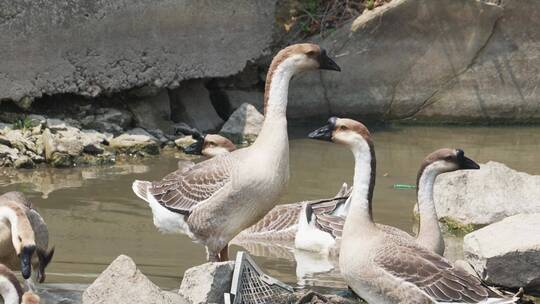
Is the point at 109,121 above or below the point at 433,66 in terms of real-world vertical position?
below

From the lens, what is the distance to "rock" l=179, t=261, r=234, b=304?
7355 mm

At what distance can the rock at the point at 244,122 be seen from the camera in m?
14.4

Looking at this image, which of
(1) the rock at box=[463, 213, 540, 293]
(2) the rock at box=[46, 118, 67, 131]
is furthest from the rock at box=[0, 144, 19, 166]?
(1) the rock at box=[463, 213, 540, 293]

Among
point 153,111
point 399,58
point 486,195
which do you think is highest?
point 399,58

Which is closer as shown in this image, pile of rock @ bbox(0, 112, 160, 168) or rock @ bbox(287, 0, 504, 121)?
pile of rock @ bbox(0, 112, 160, 168)

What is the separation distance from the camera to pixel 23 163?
12430 millimetres

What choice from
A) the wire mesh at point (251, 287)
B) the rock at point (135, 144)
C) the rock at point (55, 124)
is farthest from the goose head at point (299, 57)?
the rock at point (55, 124)

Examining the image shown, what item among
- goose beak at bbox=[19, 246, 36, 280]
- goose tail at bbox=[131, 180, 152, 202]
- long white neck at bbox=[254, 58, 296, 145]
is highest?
long white neck at bbox=[254, 58, 296, 145]

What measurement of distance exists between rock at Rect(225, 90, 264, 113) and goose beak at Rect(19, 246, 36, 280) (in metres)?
8.52

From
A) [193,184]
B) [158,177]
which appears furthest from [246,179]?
[158,177]

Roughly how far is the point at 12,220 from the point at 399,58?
9009 millimetres

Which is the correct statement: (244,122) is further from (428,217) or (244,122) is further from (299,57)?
(428,217)

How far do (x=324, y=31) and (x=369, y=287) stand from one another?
9.26 m

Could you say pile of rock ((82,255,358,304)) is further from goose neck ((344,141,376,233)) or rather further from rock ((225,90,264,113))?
rock ((225,90,264,113))
